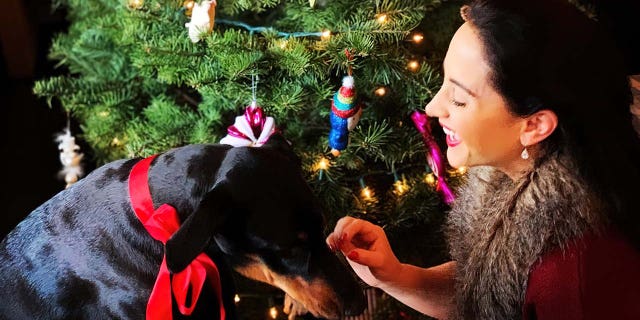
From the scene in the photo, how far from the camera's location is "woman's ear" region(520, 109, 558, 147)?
0.85 meters

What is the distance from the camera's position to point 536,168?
907 mm

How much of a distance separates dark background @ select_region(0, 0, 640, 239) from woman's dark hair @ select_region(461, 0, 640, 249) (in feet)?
3.46

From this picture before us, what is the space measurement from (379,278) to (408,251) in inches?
16.5

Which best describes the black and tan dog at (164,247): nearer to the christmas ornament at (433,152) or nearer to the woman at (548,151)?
the woman at (548,151)

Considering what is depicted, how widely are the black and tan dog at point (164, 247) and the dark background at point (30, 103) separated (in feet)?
3.68

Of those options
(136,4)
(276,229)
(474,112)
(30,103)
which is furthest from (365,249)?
(30,103)

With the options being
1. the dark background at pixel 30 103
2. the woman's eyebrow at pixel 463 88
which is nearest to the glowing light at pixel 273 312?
the woman's eyebrow at pixel 463 88

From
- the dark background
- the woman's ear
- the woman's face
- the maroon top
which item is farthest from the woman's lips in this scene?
the dark background

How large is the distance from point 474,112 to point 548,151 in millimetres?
118

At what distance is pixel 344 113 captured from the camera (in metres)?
1.20

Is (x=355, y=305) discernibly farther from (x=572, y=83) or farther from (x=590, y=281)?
(x=572, y=83)

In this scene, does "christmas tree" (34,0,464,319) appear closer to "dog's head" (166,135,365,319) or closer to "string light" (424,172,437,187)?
"string light" (424,172,437,187)

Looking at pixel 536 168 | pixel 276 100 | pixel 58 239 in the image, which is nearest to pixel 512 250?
pixel 536 168

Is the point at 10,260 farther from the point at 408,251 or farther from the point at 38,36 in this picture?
the point at 38,36
